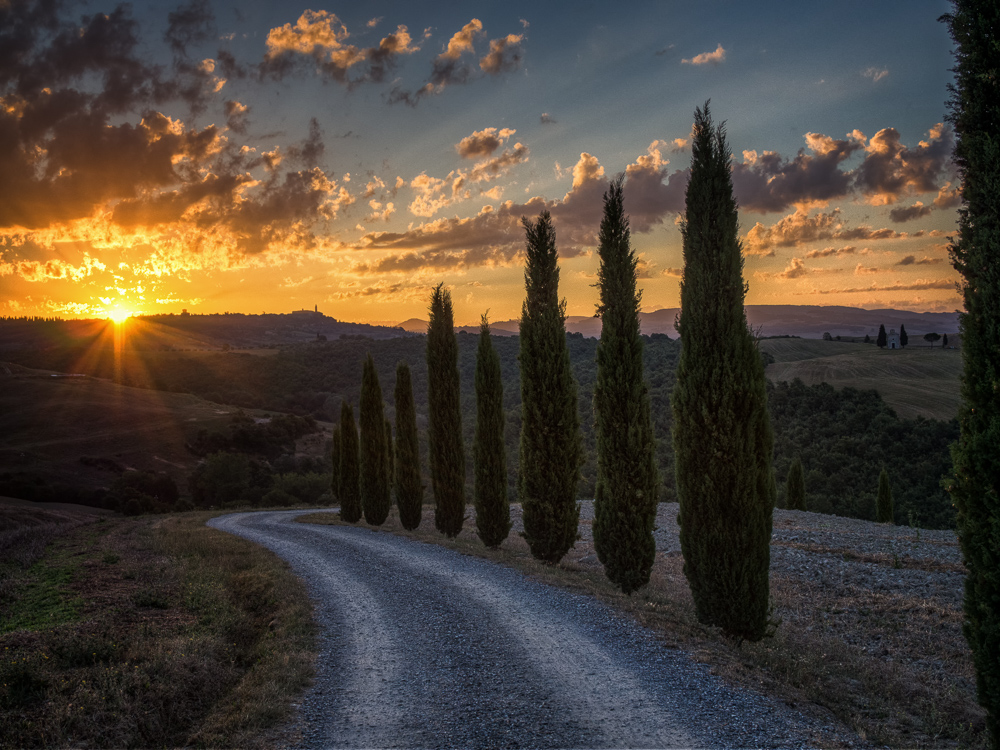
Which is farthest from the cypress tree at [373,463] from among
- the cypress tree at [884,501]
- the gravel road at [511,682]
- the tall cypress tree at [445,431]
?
the cypress tree at [884,501]

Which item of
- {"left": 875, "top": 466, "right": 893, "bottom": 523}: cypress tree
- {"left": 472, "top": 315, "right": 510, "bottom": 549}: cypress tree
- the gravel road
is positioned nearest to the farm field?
{"left": 875, "top": 466, "right": 893, "bottom": 523}: cypress tree

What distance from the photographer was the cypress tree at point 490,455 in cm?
1570

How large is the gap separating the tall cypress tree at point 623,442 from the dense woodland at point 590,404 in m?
1.71

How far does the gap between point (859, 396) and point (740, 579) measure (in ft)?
170

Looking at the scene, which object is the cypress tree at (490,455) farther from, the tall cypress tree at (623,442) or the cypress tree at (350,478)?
the cypress tree at (350,478)

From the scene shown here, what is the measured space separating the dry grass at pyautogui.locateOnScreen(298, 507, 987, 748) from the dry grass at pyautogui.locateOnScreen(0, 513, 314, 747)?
5043mm

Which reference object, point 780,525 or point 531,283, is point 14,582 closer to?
point 531,283

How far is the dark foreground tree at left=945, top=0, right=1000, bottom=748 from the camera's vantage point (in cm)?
465

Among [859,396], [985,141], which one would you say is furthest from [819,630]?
[859,396]

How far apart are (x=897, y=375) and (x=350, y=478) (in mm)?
67933

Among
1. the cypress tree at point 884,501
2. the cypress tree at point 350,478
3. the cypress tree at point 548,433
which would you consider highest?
the cypress tree at point 548,433

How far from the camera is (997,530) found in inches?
181

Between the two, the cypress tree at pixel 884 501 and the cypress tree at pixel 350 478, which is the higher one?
the cypress tree at pixel 350 478

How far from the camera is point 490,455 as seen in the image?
1606cm
